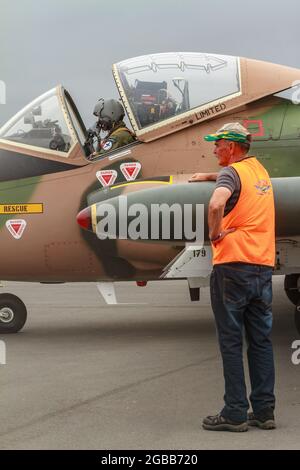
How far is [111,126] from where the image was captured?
8.71 meters

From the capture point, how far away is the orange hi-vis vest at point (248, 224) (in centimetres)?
485

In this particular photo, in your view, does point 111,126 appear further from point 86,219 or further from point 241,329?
point 241,329

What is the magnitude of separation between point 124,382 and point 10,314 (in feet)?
10.1

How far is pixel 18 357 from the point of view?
7.57m

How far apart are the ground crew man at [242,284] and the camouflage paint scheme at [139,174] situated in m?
3.05

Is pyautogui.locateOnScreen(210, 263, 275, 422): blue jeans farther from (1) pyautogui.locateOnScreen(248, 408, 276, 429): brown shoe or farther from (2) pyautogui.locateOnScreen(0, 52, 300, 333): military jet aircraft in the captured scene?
(2) pyautogui.locateOnScreen(0, 52, 300, 333): military jet aircraft

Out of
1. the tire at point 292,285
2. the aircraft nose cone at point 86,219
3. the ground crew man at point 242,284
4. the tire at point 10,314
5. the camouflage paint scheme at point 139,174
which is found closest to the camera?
the ground crew man at point 242,284

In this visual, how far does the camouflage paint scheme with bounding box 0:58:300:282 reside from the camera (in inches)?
319

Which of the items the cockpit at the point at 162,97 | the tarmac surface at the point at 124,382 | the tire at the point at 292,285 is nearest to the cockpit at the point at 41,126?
the cockpit at the point at 162,97

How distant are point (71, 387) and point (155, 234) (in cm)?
149

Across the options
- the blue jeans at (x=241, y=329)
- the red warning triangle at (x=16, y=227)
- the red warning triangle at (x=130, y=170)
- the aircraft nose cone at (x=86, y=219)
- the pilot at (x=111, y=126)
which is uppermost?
the pilot at (x=111, y=126)

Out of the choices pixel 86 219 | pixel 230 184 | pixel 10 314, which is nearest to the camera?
pixel 230 184

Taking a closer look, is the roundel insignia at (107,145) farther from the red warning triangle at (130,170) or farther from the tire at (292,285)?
the tire at (292,285)

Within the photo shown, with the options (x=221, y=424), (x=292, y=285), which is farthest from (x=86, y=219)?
(x=292, y=285)
